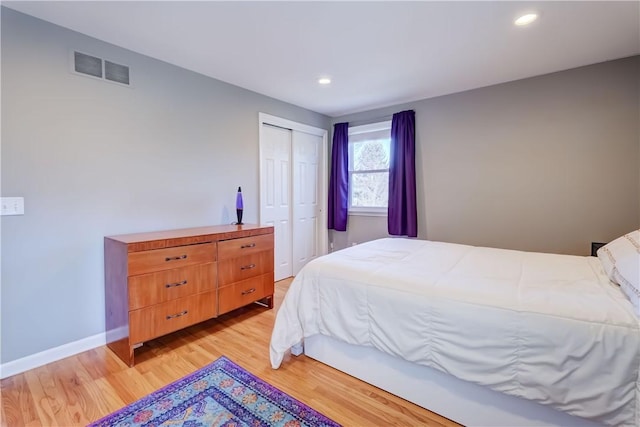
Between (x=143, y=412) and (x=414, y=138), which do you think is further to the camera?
(x=414, y=138)

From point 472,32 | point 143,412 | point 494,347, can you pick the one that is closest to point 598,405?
point 494,347

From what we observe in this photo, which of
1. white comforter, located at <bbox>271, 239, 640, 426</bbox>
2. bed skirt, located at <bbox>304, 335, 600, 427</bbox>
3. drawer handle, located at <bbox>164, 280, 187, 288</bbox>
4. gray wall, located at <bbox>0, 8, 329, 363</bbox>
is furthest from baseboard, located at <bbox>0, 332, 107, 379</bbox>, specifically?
bed skirt, located at <bbox>304, 335, 600, 427</bbox>

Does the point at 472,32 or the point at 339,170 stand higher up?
the point at 472,32

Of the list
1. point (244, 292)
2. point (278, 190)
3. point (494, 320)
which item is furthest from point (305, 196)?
point (494, 320)

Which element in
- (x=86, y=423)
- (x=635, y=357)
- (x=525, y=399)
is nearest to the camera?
(x=635, y=357)

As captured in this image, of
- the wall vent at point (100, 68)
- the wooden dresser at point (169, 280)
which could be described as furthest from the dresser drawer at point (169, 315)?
the wall vent at point (100, 68)

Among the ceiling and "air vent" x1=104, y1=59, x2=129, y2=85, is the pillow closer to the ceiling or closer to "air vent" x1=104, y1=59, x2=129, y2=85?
the ceiling

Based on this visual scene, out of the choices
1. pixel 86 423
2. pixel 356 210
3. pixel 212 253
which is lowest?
pixel 86 423

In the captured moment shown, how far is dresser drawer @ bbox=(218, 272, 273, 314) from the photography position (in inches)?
99.8

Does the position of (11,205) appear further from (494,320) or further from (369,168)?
(369,168)

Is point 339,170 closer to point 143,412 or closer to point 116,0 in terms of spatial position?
point 116,0

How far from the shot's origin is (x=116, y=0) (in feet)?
5.78

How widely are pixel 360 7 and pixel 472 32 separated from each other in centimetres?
90

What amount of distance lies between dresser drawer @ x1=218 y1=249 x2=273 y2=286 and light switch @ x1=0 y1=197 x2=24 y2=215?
132cm
